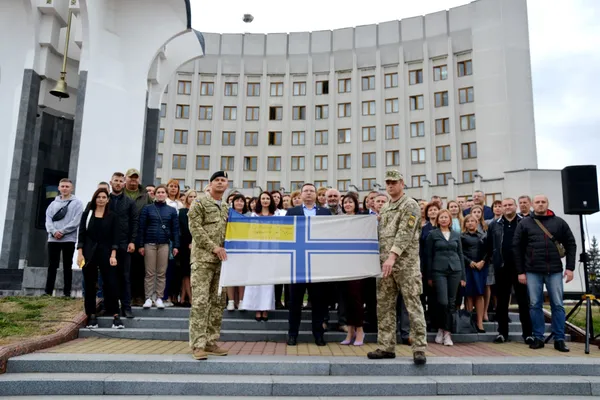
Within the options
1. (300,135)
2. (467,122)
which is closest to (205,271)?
(467,122)

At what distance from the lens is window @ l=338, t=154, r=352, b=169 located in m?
44.2

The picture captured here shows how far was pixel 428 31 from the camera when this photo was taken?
41.8 meters

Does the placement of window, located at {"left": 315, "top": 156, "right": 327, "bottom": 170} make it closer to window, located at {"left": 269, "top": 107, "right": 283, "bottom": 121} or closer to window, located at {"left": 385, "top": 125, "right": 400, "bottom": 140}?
window, located at {"left": 269, "top": 107, "right": 283, "bottom": 121}

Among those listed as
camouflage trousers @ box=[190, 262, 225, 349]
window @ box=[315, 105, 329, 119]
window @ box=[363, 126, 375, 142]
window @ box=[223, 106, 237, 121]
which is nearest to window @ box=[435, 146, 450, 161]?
window @ box=[363, 126, 375, 142]

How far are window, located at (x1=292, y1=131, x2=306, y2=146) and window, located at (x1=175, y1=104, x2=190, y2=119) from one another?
11.1 m

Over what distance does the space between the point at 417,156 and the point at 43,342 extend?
3909 centimetres

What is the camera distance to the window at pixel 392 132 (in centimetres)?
4316

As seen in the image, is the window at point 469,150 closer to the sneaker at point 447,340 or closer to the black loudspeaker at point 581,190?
the black loudspeaker at point 581,190

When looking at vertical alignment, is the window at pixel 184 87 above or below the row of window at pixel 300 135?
above

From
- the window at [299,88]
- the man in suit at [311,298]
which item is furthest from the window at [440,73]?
the man in suit at [311,298]

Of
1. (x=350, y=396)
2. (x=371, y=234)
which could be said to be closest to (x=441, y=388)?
(x=350, y=396)

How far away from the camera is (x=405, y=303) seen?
5945 mm

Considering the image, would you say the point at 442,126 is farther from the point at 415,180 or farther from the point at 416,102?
the point at 415,180

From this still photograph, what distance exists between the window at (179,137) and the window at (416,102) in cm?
2252
